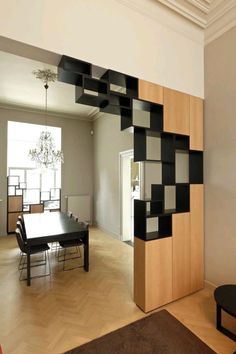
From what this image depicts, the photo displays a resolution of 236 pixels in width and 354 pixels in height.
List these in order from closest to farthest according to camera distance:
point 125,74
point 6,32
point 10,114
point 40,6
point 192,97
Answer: point 6,32 < point 40,6 < point 125,74 < point 192,97 < point 10,114

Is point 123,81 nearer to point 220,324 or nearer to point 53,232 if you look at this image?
point 53,232

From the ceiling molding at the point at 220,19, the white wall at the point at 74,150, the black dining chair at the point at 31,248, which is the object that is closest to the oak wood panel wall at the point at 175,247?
the ceiling molding at the point at 220,19

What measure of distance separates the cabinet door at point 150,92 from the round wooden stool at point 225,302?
2229 mm

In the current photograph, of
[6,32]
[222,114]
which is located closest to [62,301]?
[6,32]

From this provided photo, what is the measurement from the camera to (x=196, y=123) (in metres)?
2.86

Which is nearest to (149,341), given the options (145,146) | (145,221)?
(145,221)

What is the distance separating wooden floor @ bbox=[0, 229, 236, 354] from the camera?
199cm

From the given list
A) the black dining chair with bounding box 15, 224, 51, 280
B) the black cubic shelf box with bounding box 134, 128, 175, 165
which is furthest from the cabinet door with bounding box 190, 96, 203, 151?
the black dining chair with bounding box 15, 224, 51, 280

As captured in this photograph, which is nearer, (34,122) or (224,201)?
(224,201)

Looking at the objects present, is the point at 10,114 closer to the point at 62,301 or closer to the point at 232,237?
the point at 62,301

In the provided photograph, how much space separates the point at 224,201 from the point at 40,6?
294 centimetres

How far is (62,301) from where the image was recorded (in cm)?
264

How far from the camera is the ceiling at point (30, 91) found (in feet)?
12.2

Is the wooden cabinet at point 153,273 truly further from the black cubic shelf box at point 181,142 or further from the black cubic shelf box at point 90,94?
the black cubic shelf box at point 90,94
